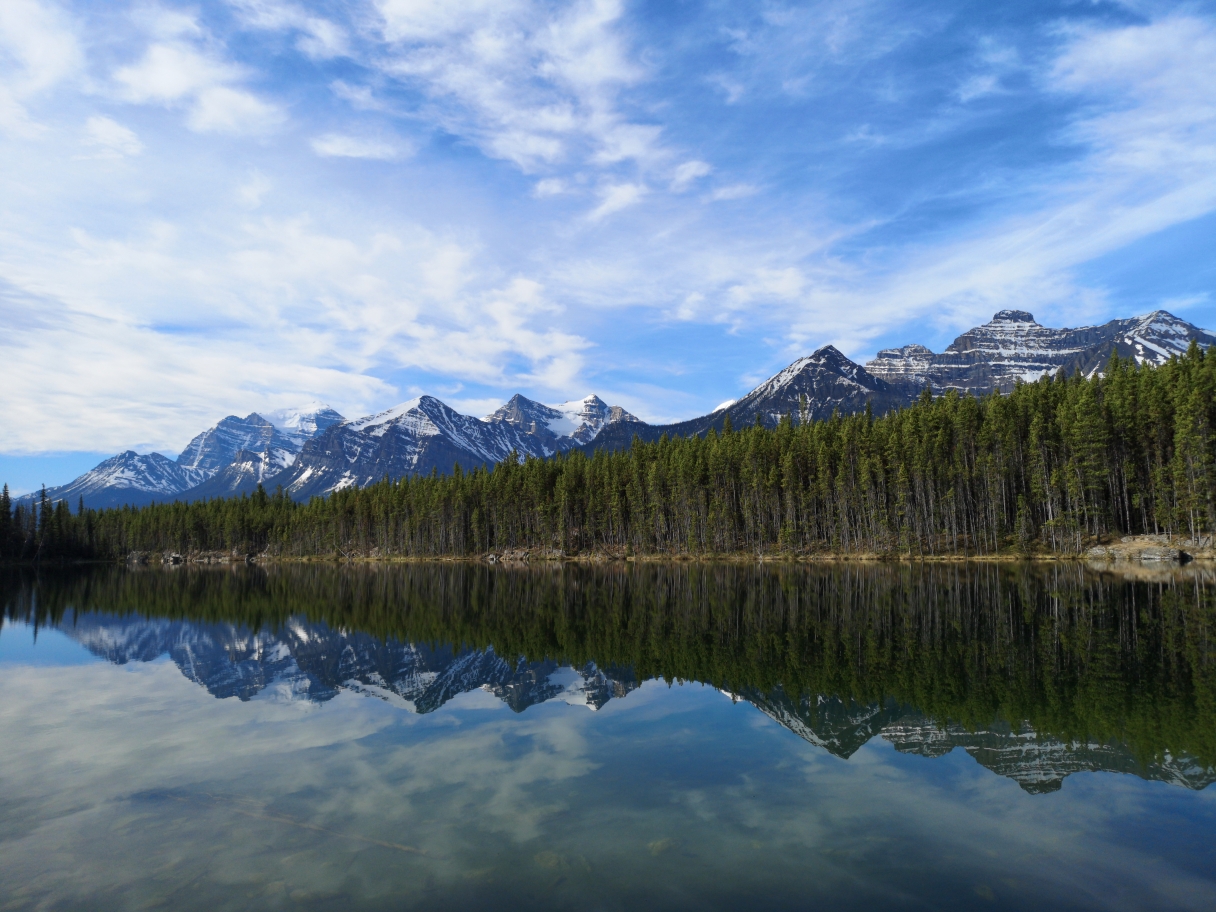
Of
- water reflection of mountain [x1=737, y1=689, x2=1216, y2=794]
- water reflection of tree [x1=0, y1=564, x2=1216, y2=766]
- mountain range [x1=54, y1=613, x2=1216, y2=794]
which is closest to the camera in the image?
water reflection of mountain [x1=737, y1=689, x2=1216, y2=794]

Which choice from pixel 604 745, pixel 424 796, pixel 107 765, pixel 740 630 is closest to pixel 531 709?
pixel 604 745

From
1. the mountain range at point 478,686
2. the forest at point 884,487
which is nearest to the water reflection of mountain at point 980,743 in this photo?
the mountain range at point 478,686

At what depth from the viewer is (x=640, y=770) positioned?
1411cm

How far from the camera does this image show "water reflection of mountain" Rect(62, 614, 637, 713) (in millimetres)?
22048

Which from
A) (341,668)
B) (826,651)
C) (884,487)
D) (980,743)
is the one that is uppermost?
(884,487)

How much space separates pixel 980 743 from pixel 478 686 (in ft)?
51.0

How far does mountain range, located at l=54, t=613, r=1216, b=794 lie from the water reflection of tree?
2.79ft

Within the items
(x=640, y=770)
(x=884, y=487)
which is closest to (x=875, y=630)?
(x=640, y=770)

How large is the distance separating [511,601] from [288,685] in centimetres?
2570

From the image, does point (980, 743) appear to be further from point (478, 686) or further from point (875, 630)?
point (478, 686)

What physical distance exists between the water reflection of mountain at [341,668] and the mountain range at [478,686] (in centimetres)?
6

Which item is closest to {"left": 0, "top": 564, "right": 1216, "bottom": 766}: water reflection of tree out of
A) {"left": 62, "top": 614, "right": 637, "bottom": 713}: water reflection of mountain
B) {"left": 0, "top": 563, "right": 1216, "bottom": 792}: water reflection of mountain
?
{"left": 0, "top": 563, "right": 1216, "bottom": 792}: water reflection of mountain

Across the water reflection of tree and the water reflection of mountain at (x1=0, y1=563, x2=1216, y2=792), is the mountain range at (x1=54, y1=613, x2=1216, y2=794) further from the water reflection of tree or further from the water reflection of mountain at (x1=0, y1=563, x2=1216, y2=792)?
the water reflection of tree

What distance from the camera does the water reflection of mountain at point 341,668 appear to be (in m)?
22.0
